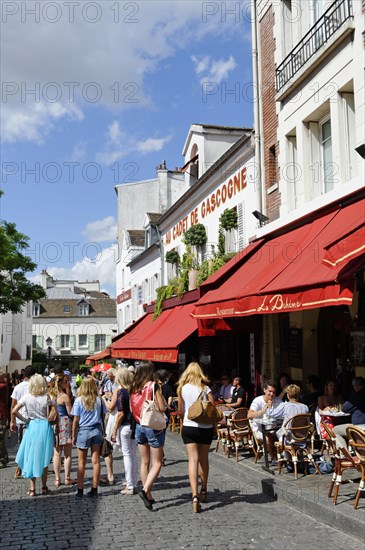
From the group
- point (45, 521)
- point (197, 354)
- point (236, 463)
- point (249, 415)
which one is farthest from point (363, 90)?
point (197, 354)

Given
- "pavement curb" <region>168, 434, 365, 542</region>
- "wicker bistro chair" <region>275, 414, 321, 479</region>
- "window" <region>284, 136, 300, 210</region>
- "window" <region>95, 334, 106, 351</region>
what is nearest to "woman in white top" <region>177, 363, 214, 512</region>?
"pavement curb" <region>168, 434, 365, 542</region>

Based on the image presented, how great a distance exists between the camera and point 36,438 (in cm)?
845

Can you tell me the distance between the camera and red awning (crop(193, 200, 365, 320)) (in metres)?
7.47

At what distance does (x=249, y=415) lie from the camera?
31.1ft

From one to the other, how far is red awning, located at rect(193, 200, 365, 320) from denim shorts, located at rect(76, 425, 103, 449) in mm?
3135

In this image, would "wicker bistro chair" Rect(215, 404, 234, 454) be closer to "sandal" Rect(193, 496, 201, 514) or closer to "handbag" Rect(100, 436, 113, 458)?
"handbag" Rect(100, 436, 113, 458)

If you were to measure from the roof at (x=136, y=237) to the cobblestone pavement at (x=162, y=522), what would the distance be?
27156mm

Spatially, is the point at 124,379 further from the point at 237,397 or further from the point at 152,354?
the point at 152,354

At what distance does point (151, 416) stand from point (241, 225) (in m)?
9.20

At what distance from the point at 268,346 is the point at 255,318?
0.80 meters

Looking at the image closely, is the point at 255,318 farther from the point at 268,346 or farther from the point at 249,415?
the point at 249,415

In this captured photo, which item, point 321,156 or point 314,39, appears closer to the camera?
point 314,39

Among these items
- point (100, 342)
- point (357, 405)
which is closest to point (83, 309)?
point (100, 342)

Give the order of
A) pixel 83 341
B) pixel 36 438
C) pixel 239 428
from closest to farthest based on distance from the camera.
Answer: pixel 36 438
pixel 239 428
pixel 83 341
